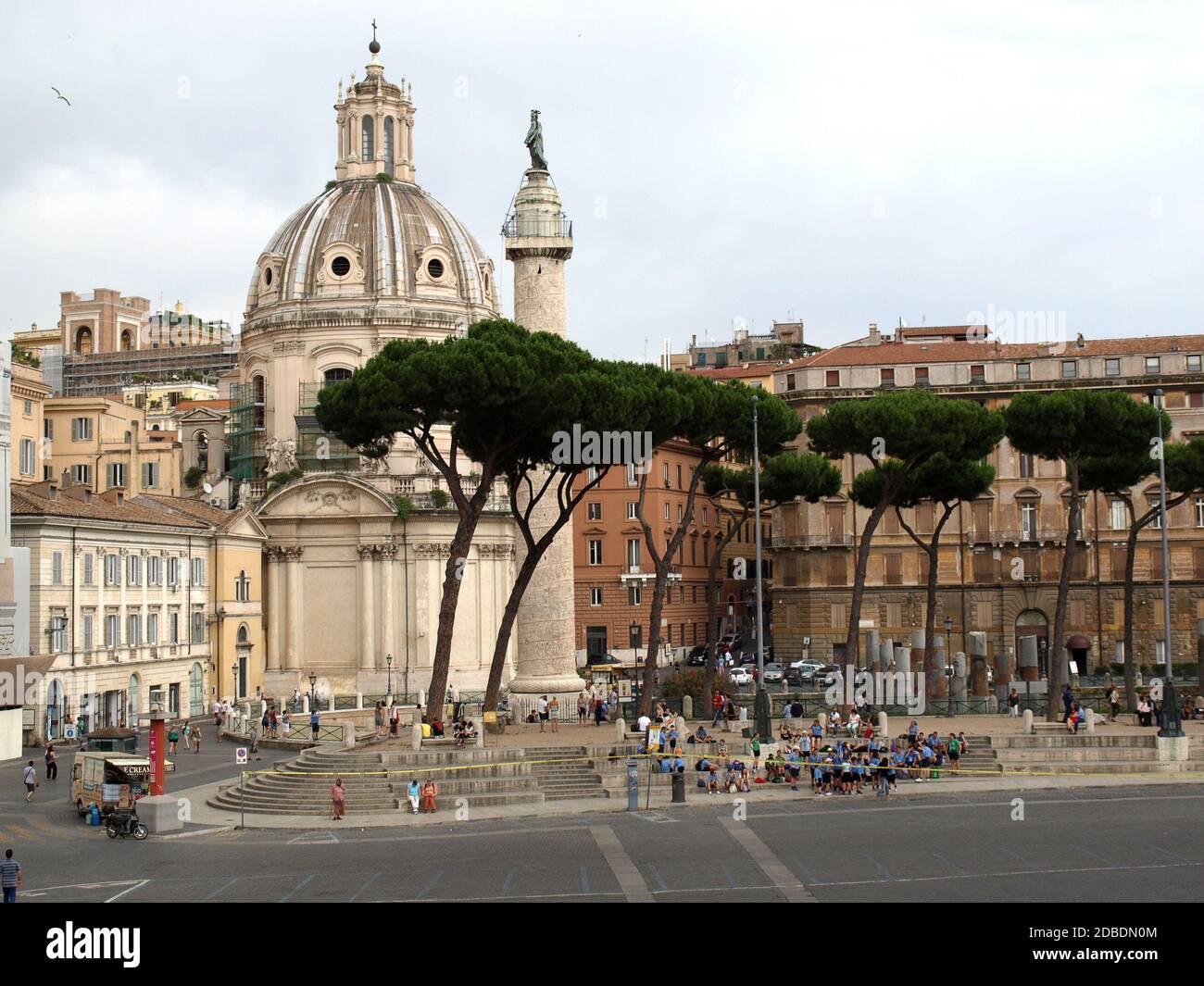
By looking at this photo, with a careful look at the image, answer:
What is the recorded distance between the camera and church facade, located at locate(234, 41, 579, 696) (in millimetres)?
69875

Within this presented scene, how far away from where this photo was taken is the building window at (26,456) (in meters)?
66.0

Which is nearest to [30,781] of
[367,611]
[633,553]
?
[367,611]

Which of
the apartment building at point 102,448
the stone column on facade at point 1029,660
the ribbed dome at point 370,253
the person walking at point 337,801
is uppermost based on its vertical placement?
the ribbed dome at point 370,253

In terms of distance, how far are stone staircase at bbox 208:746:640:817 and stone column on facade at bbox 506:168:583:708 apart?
1318 centimetres

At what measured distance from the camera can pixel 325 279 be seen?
75.4m

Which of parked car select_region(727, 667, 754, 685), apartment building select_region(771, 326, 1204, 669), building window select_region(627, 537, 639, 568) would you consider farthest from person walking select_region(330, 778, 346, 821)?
building window select_region(627, 537, 639, 568)

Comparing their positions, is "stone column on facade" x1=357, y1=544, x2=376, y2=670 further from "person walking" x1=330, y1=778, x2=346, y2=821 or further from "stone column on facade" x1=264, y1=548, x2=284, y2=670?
"person walking" x1=330, y1=778, x2=346, y2=821

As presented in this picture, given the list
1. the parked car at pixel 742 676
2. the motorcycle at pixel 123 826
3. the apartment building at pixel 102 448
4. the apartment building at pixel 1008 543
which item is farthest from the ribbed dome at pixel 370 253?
the motorcycle at pixel 123 826

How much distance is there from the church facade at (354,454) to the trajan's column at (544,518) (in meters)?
16.7

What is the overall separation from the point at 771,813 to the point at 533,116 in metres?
27.4

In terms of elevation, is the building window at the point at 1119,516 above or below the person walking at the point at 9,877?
above

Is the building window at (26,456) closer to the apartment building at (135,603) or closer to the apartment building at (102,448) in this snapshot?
the apartment building at (135,603)

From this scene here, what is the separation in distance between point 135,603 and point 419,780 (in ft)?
85.2
